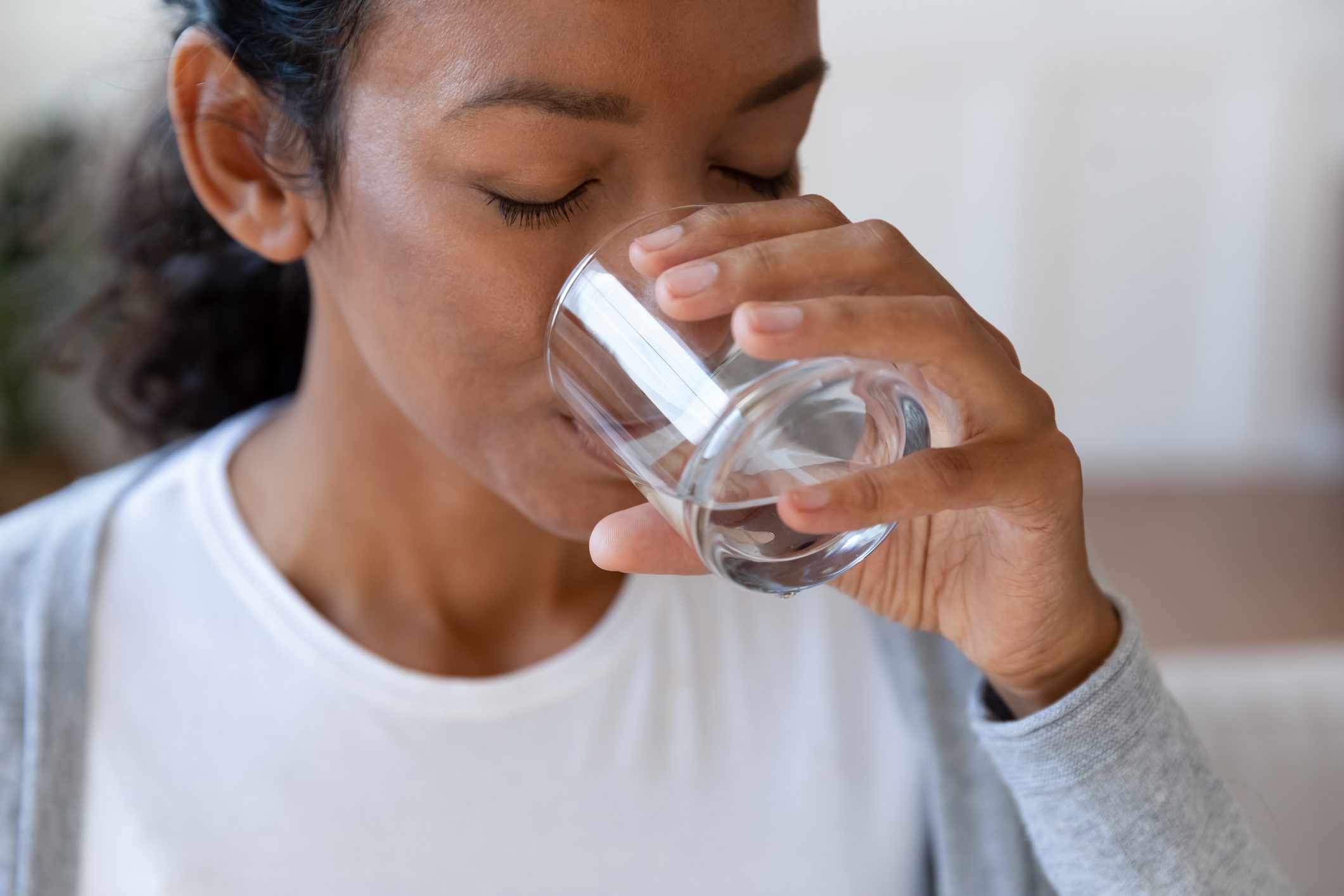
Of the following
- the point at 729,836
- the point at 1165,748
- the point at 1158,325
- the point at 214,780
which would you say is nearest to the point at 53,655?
the point at 214,780

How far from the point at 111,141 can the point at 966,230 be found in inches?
134

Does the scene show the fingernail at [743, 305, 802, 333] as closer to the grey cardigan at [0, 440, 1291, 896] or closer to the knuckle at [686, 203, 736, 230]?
the knuckle at [686, 203, 736, 230]

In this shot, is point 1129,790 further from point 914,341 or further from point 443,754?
point 443,754

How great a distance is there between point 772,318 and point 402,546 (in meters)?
0.67

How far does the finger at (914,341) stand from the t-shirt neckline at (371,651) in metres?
0.52

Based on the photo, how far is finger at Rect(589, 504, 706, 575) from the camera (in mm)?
778

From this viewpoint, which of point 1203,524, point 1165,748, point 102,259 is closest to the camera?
point 1165,748

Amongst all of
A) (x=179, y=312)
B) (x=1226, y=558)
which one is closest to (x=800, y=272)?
(x=179, y=312)

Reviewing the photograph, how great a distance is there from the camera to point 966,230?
4.62 meters

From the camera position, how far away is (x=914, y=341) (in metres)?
0.67

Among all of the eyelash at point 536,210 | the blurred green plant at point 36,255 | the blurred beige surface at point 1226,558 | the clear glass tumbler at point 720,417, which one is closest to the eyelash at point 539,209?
the eyelash at point 536,210

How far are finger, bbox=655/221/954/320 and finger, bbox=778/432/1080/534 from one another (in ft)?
0.33

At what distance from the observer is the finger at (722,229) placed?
682 mm

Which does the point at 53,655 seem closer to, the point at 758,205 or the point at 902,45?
the point at 758,205
